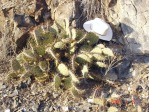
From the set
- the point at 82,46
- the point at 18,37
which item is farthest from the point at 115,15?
the point at 18,37

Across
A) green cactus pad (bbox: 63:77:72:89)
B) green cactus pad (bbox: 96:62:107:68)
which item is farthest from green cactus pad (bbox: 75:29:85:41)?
green cactus pad (bbox: 63:77:72:89)

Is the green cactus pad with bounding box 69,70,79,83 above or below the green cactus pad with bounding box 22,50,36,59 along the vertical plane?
below

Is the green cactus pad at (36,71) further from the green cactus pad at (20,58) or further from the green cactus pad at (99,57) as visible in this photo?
the green cactus pad at (99,57)

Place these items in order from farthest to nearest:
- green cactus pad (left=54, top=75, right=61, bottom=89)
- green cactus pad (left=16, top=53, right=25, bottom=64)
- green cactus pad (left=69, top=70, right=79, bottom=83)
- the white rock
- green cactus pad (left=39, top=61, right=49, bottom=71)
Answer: the white rock
green cactus pad (left=16, top=53, right=25, bottom=64)
green cactus pad (left=39, top=61, right=49, bottom=71)
green cactus pad (left=54, top=75, right=61, bottom=89)
green cactus pad (left=69, top=70, right=79, bottom=83)

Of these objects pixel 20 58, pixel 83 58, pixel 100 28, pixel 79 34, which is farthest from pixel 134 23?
pixel 20 58

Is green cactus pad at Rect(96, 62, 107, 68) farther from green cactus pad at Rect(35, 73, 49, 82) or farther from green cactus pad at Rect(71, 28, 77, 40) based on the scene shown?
green cactus pad at Rect(35, 73, 49, 82)

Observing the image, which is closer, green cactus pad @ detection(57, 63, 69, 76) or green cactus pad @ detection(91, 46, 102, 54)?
green cactus pad @ detection(57, 63, 69, 76)

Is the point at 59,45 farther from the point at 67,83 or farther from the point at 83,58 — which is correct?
the point at 67,83

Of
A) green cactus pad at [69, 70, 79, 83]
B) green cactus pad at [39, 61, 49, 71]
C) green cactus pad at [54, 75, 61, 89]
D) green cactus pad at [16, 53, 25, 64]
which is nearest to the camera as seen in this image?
green cactus pad at [69, 70, 79, 83]

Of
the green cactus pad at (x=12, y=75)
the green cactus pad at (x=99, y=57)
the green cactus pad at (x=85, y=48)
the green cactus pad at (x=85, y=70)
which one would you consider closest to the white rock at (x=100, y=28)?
the green cactus pad at (x=85, y=48)
